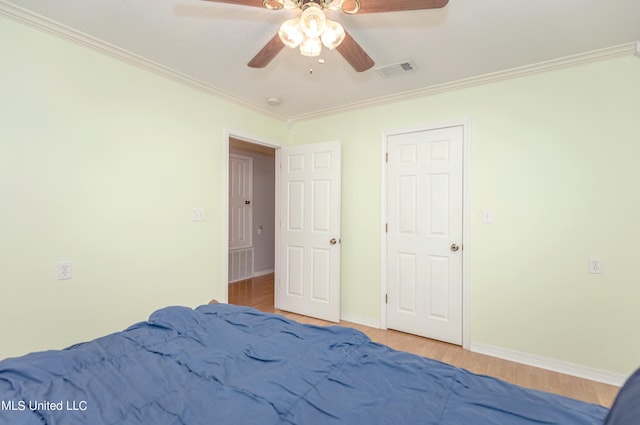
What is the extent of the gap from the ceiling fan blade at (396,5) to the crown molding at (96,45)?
1908 mm

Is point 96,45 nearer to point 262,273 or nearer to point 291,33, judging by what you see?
point 291,33

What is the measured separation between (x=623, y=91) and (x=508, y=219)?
1.21 metres

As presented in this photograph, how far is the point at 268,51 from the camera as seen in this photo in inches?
70.1

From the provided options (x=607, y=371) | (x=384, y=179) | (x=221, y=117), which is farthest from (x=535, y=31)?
(x=221, y=117)

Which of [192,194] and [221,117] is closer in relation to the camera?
[192,194]

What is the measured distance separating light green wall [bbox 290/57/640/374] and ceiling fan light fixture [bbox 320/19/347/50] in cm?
179

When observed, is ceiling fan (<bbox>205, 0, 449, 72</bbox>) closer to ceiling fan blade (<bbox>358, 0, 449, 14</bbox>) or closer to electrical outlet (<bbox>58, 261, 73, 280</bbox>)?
ceiling fan blade (<bbox>358, 0, 449, 14</bbox>)

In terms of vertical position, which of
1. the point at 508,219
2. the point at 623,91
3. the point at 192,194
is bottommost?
the point at 508,219

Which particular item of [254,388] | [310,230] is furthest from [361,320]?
[254,388]

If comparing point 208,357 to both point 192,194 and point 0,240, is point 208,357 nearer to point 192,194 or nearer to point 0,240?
point 0,240

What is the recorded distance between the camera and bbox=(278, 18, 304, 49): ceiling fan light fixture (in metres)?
1.51

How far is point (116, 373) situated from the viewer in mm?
1148

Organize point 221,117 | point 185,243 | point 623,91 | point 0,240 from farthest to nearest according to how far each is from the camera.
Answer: point 221,117 < point 185,243 < point 623,91 < point 0,240

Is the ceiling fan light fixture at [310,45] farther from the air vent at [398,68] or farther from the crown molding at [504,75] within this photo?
the crown molding at [504,75]
